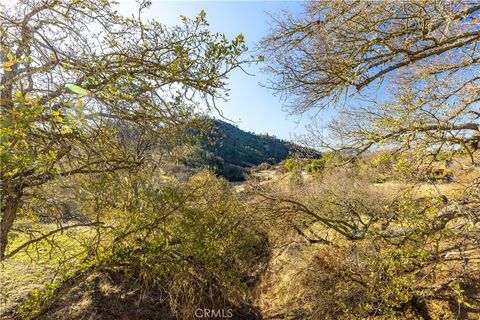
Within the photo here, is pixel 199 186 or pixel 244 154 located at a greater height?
pixel 244 154

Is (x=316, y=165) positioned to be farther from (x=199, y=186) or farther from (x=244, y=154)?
(x=244, y=154)

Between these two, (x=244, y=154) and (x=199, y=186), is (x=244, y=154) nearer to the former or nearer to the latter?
(x=244, y=154)

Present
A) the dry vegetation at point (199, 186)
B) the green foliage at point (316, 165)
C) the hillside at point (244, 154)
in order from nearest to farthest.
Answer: the dry vegetation at point (199, 186) < the green foliage at point (316, 165) < the hillside at point (244, 154)

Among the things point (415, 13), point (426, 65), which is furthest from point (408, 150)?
point (415, 13)

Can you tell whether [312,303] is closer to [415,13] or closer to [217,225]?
[217,225]

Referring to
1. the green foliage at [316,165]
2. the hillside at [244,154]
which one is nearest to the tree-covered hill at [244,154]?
the hillside at [244,154]

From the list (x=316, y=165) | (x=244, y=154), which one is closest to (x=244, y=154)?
(x=244, y=154)

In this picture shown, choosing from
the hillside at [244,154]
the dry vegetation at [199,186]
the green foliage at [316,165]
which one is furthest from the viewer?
the hillside at [244,154]

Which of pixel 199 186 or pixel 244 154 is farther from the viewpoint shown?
pixel 244 154

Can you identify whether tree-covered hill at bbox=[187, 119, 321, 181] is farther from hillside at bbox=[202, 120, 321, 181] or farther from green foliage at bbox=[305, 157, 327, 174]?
green foliage at bbox=[305, 157, 327, 174]

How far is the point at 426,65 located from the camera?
4.46 meters

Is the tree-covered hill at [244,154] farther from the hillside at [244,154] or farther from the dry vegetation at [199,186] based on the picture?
the dry vegetation at [199,186]

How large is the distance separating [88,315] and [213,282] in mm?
2183

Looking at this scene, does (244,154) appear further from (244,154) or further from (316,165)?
(316,165)
